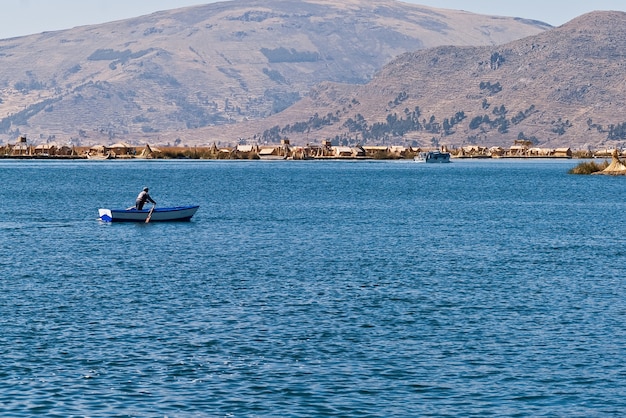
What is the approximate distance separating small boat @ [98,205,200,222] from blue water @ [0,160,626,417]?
1.01 m

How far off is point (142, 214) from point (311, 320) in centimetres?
4867

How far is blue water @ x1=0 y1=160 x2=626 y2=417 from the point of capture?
100ft

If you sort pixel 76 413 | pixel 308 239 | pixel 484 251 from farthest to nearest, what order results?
1. pixel 308 239
2. pixel 484 251
3. pixel 76 413

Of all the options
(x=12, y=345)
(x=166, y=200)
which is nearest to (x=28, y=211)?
(x=166, y=200)

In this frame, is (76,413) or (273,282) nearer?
(76,413)

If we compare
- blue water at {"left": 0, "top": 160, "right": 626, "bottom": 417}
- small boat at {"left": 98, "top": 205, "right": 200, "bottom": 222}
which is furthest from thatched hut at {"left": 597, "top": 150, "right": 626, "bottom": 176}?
small boat at {"left": 98, "top": 205, "right": 200, "bottom": 222}

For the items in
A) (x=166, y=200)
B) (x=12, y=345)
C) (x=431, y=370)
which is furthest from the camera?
(x=166, y=200)

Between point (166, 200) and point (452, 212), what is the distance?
36.9m

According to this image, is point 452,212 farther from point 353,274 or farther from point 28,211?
point 353,274

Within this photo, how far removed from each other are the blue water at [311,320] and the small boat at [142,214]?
1008 mm

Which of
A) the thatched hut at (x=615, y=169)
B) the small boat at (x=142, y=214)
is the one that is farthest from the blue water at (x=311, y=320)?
the thatched hut at (x=615, y=169)

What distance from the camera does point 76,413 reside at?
28.5m

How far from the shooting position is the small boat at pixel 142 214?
88250 mm

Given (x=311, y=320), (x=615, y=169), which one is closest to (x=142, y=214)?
(x=311, y=320)
